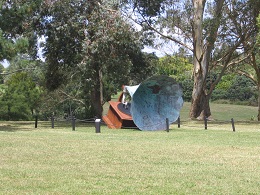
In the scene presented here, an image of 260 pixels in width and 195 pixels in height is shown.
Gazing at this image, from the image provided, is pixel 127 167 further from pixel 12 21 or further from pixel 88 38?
pixel 88 38

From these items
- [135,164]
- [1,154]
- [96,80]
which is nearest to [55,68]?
[96,80]

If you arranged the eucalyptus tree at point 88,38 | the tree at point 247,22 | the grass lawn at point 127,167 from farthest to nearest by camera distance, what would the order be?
the tree at point 247,22
the eucalyptus tree at point 88,38
the grass lawn at point 127,167

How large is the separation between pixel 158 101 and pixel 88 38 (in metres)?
6.30

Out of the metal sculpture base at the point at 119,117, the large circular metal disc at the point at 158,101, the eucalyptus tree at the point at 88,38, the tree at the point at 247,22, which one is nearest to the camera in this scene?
the large circular metal disc at the point at 158,101

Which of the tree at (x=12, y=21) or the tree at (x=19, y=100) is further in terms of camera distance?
the tree at (x=19, y=100)

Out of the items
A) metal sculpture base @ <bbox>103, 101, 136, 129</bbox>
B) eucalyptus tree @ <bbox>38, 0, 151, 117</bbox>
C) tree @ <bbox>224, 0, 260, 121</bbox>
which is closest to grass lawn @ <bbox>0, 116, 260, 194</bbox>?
metal sculpture base @ <bbox>103, 101, 136, 129</bbox>

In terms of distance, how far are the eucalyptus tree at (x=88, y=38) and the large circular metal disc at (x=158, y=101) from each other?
171 inches

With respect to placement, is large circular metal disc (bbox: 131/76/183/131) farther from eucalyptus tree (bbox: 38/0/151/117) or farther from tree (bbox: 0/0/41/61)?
tree (bbox: 0/0/41/61)

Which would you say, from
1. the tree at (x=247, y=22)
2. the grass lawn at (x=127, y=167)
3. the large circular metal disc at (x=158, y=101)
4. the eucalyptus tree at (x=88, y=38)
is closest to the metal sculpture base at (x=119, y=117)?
the large circular metal disc at (x=158, y=101)

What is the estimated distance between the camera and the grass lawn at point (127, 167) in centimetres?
930

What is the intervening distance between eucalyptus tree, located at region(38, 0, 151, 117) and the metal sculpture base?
315cm

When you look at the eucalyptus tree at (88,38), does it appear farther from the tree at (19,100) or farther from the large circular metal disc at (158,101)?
the tree at (19,100)

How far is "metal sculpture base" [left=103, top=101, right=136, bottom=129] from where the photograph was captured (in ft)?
87.6

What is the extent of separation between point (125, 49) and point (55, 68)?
18.7ft
